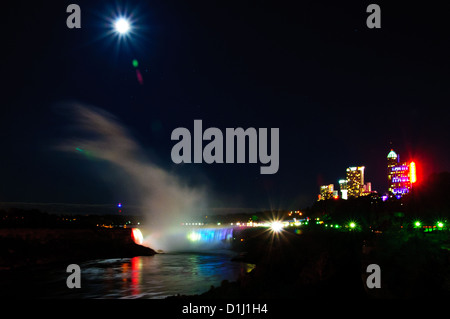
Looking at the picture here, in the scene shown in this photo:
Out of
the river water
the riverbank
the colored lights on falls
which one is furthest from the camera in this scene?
the colored lights on falls

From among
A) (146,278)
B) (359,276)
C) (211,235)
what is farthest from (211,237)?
(359,276)

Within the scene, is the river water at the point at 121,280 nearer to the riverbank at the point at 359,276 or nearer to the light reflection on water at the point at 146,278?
the light reflection on water at the point at 146,278

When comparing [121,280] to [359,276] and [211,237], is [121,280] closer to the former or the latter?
[359,276]

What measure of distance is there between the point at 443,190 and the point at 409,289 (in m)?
73.7

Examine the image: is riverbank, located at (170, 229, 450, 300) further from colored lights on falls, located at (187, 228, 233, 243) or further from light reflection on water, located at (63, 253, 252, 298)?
colored lights on falls, located at (187, 228, 233, 243)

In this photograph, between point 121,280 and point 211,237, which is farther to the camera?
point 211,237

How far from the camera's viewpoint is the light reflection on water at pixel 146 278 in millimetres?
34534

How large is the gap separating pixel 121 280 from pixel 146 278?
100 inches

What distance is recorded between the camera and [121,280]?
41094mm

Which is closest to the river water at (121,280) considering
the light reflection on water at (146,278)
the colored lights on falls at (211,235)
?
the light reflection on water at (146,278)

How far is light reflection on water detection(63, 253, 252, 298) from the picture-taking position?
34.5 m

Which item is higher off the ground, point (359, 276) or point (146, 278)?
point (359, 276)

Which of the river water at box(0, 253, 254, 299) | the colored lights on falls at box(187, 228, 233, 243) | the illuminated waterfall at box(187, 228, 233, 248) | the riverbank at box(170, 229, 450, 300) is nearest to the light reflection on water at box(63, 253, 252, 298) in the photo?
the river water at box(0, 253, 254, 299)
